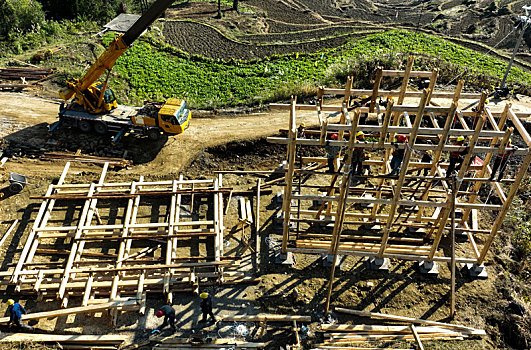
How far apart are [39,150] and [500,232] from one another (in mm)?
24211

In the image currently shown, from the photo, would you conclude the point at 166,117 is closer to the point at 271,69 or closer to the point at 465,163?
the point at 271,69

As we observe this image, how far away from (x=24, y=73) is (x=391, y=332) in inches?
1150

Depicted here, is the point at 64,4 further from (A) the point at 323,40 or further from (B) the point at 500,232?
(B) the point at 500,232

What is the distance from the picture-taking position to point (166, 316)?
1281cm

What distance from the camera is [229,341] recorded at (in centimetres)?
1291

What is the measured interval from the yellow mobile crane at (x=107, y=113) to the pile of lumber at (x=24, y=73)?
719 cm

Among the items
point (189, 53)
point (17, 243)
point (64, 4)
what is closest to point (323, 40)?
point (189, 53)

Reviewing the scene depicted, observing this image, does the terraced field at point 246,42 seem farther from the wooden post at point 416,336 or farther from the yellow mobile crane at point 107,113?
the wooden post at point 416,336

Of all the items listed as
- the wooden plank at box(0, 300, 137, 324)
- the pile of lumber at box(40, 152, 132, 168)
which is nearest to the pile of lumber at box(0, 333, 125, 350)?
the wooden plank at box(0, 300, 137, 324)

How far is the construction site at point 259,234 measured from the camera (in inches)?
522

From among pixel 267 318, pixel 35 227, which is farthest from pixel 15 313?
pixel 267 318

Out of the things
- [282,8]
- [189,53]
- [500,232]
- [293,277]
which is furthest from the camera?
[282,8]

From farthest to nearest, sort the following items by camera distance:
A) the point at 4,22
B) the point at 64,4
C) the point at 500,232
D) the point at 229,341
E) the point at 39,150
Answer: the point at 64,4 < the point at 4,22 < the point at 39,150 < the point at 500,232 < the point at 229,341

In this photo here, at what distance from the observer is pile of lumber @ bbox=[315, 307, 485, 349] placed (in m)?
13.1
